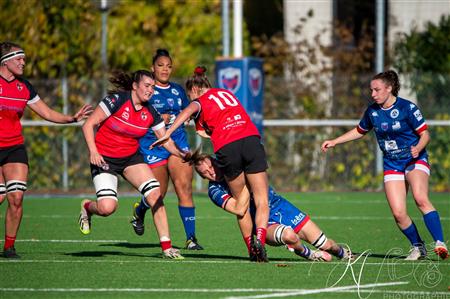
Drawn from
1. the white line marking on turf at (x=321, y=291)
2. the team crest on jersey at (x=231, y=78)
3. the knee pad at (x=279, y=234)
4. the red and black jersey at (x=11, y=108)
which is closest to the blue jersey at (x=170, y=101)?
the red and black jersey at (x=11, y=108)

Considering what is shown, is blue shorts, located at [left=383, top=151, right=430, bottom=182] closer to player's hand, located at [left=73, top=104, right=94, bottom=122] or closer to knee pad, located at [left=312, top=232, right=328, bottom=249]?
knee pad, located at [left=312, top=232, right=328, bottom=249]

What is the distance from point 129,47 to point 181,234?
11107 mm

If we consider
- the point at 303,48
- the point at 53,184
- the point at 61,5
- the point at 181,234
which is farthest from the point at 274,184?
the point at 181,234

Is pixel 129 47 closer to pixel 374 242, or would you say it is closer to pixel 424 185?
pixel 374 242

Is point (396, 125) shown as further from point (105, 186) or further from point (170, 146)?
point (105, 186)

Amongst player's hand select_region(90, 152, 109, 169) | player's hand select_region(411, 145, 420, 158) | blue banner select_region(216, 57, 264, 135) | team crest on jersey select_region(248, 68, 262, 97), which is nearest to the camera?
player's hand select_region(90, 152, 109, 169)

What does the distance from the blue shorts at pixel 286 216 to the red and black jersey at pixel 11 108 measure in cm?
262

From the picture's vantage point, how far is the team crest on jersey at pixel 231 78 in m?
19.5

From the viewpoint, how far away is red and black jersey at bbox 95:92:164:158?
10.4m

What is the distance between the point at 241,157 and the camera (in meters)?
9.92

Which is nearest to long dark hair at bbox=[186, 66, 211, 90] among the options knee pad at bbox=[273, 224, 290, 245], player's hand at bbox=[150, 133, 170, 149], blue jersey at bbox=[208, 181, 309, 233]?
player's hand at bbox=[150, 133, 170, 149]

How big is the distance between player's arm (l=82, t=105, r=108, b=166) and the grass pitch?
1.02 m

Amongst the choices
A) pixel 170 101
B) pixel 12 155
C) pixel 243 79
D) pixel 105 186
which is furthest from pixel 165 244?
pixel 243 79

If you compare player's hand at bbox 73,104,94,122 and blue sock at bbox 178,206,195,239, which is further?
blue sock at bbox 178,206,195,239
